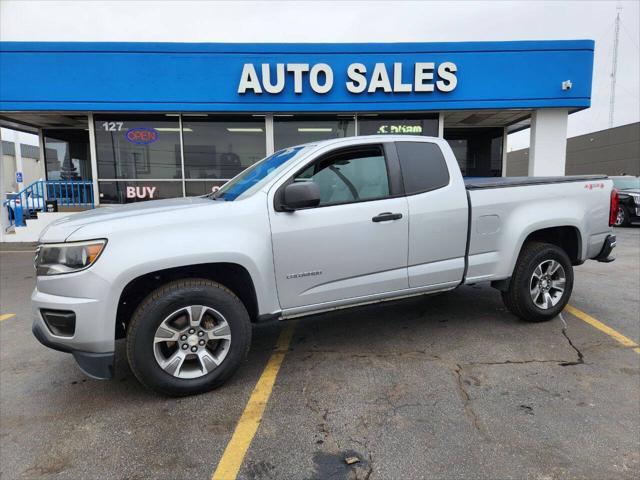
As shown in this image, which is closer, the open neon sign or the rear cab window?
the rear cab window

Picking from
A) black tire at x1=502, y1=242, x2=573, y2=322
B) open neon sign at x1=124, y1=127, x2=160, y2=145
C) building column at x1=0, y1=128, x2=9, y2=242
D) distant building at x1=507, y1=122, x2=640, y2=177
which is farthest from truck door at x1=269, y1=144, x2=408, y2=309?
distant building at x1=507, y1=122, x2=640, y2=177

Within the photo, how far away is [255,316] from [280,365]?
1.88ft

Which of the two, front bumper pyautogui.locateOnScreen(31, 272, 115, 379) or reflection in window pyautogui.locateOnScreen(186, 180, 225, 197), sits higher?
reflection in window pyautogui.locateOnScreen(186, 180, 225, 197)

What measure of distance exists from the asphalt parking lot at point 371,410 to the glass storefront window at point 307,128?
875cm

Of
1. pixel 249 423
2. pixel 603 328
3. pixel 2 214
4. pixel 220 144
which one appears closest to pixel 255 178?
pixel 249 423

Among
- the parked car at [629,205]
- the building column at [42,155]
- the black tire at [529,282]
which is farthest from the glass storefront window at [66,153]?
the parked car at [629,205]

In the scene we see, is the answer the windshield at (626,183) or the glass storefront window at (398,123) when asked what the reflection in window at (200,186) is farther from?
the windshield at (626,183)

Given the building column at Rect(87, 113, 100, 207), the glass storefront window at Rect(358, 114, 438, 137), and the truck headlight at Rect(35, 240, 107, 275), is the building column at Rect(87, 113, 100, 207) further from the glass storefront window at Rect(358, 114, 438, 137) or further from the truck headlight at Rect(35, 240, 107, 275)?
the truck headlight at Rect(35, 240, 107, 275)

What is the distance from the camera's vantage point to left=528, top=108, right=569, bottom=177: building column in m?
12.3

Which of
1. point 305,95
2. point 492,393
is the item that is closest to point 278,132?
point 305,95

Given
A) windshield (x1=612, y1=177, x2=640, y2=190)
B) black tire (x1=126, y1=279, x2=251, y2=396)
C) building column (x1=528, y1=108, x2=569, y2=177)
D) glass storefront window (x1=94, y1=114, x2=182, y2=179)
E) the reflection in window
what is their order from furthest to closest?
windshield (x1=612, y1=177, x2=640, y2=190) < the reflection in window < glass storefront window (x1=94, y1=114, x2=182, y2=179) < building column (x1=528, y1=108, x2=569, y2=177) < black tire (x1=126, y1=279, x2=251, y2=396)

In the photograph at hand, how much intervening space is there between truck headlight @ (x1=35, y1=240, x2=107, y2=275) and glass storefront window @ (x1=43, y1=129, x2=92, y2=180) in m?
13.1

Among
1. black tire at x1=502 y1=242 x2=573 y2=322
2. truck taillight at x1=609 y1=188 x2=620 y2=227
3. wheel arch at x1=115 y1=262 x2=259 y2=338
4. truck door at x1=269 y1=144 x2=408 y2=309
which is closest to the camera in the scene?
wheel arch at x1=115 y1=262 x2=259 y2=338

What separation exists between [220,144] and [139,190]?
8.54 feet
